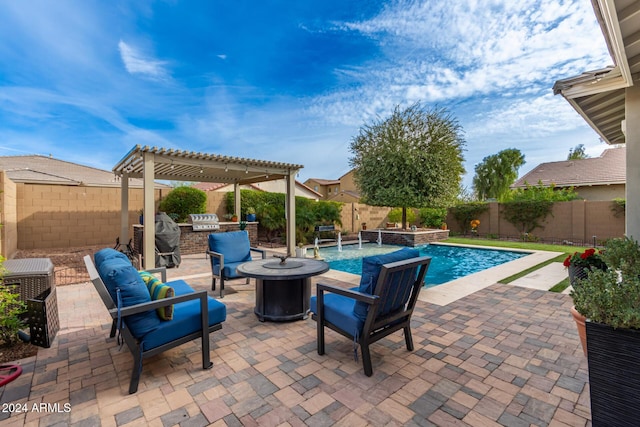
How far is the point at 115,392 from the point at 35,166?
615 inches

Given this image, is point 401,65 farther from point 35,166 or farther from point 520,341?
point 35,166

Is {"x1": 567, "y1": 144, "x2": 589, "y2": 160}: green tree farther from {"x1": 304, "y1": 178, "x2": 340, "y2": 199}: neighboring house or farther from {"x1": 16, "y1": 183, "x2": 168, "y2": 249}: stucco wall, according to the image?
{"x1": 16, "y1": 183, "x2": 168, "y2": 249}: stucco wall

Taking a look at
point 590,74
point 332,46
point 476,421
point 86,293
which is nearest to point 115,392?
point 476,421

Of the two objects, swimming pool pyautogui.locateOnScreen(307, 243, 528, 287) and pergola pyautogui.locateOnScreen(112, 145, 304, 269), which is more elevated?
pergola pyautogui.locateOnScreen(112, 145, 304, 269)

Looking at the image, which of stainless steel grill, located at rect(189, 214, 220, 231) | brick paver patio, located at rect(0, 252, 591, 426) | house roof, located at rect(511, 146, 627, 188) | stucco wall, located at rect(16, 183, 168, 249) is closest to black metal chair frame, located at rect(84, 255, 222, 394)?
brick paver patio, located at rect(0, 252, 591, 426)

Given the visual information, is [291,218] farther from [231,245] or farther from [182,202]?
[182,202]

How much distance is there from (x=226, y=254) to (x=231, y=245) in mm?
197

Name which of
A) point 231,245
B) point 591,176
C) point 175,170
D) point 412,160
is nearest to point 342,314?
point 231,245

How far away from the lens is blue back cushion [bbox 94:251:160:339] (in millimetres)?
2324

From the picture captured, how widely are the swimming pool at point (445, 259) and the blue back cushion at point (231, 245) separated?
3424mm

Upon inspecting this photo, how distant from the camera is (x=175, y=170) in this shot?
9875 millimetres

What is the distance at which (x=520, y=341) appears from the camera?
3.28 metres

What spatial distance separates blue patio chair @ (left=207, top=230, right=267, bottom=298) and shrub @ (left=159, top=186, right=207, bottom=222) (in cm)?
735

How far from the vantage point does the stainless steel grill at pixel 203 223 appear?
33.1 feet
